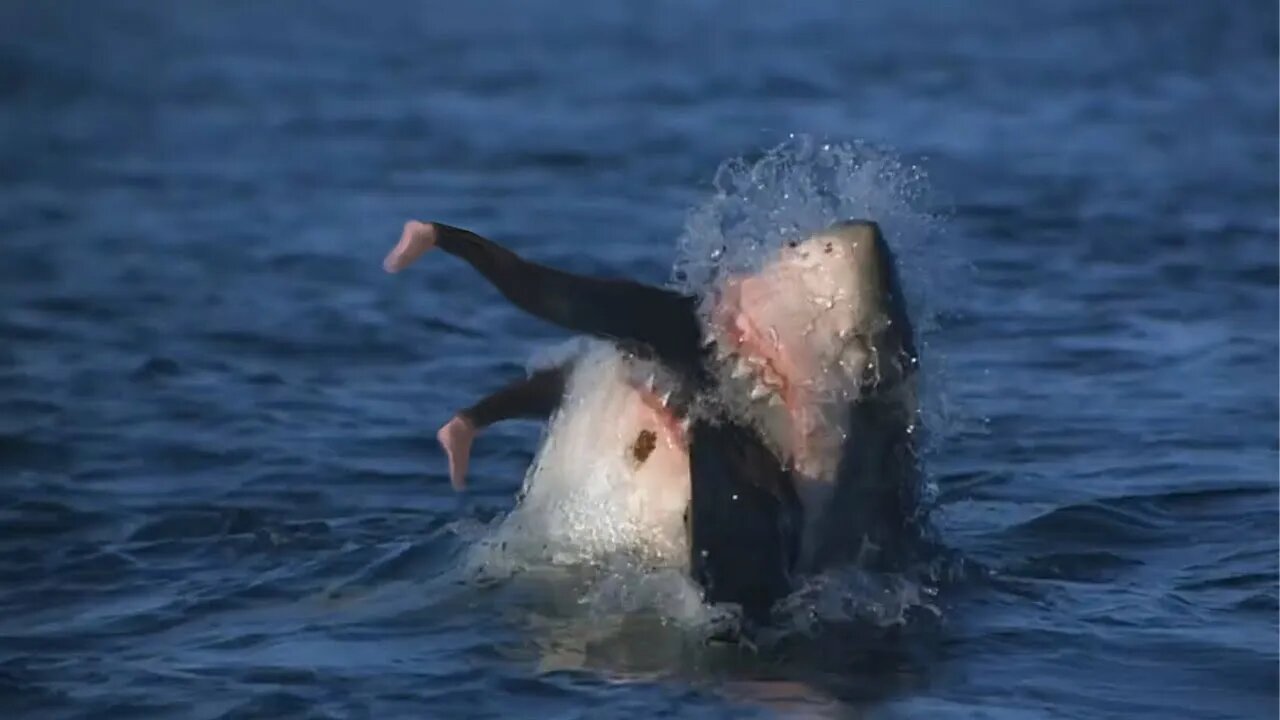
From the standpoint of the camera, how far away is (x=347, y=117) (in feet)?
73.9

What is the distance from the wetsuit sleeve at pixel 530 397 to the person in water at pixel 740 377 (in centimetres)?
27

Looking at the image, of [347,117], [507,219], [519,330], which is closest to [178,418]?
[519,330]

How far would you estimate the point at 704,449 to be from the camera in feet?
26.6

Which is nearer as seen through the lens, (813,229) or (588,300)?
(588,300)

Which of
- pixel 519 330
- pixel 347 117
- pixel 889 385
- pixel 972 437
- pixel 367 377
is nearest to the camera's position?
pixel 889 385

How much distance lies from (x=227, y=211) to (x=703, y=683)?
10.7 meters

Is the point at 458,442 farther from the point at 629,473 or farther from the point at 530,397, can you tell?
the point at 629,473

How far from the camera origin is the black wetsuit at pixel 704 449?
8.07 meters

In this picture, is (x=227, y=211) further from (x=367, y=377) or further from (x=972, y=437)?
(x=972, y=437)

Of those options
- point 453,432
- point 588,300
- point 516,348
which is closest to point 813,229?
point 588,300

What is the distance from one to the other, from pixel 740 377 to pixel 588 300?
1.89 ft

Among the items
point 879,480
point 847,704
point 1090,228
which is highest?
point 1090,228

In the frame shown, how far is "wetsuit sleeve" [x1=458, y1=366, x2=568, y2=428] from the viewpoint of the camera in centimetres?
846

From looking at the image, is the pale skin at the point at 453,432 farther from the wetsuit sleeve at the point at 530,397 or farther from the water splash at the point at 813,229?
the water splash at the point at 813,229
